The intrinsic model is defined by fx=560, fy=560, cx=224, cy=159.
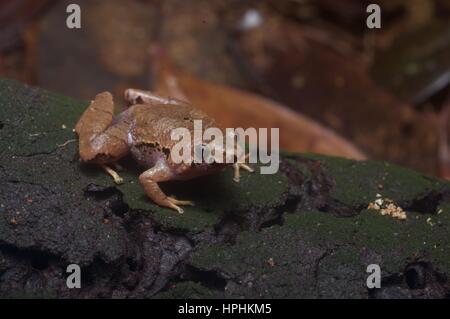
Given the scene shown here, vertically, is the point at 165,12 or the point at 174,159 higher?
the point at 165,12

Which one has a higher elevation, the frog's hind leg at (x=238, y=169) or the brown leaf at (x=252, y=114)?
the brown leaf at (x=252, y=114)

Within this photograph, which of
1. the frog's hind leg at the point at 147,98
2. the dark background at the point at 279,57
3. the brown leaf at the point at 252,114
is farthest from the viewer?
the dark background at the point at 279,57

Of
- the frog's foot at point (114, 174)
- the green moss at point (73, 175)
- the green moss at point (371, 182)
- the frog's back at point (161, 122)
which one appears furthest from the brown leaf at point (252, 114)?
the frog's foot at point (114, 174)

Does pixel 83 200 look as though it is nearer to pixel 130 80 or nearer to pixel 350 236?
pixel 350 236

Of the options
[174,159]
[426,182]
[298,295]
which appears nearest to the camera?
[298,295]

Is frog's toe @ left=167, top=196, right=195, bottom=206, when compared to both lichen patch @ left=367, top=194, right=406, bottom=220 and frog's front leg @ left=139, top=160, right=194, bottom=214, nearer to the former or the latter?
frog's front leg @ left=139, top=160, right=194, bottom=214

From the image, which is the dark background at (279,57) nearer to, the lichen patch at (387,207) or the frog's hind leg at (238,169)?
the frog's hind leg at (238,169)
